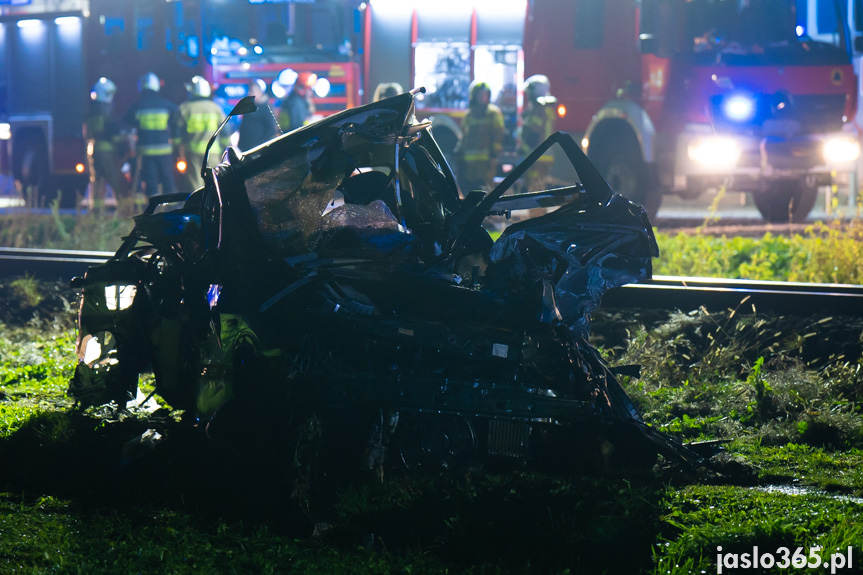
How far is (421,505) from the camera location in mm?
4035

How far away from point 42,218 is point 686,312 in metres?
9.46

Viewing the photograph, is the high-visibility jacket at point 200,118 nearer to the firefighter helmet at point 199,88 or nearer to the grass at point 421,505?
the firefighter helmet at point 199,88

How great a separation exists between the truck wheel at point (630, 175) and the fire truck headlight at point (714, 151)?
2.44 ft

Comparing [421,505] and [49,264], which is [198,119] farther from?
[421,505]

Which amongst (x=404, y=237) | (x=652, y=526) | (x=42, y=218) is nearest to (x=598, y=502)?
(x=652, y=526)

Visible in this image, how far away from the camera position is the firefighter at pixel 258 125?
231 inches

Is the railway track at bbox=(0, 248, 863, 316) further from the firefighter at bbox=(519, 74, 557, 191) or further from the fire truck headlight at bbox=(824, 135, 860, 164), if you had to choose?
the firefighter at bbox=(519, 74, 557, 191)

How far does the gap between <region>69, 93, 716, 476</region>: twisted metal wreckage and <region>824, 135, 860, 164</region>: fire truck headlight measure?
321 inches

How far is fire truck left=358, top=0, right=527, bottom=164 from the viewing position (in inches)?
637

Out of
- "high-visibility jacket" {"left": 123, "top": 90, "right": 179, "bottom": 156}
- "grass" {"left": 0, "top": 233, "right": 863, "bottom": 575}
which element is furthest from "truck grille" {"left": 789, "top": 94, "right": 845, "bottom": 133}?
"high-visibility jacket" {"left": 123, "top": 90, "right": 179, "bottom": 156}

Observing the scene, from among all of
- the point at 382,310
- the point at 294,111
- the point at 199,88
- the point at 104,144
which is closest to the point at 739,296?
the point at 382,310

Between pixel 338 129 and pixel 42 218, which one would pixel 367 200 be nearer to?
pixel 338 129

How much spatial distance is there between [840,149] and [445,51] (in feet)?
23.1

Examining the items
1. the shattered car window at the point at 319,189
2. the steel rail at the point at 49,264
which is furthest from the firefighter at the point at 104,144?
the shattered car window at the point at 319,189
